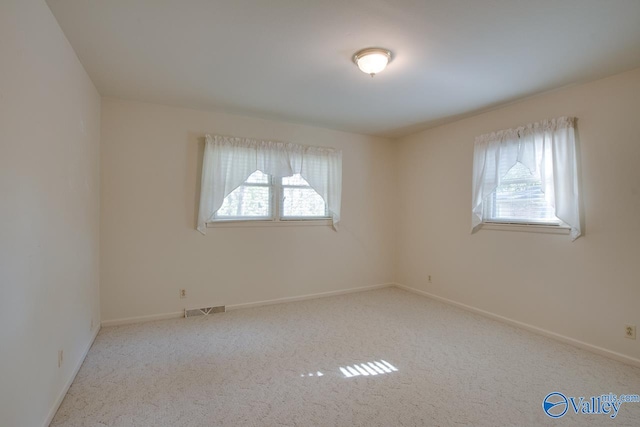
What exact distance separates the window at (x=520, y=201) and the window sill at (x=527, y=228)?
4 centimetres

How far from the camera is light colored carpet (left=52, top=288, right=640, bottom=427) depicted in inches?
76.4

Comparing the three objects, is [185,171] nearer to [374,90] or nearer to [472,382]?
[374,90]

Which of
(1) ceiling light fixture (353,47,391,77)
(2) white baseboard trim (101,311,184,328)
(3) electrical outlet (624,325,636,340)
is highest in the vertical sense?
(1) ceiling light fixture (353,47,391,77)

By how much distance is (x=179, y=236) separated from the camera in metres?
3.71

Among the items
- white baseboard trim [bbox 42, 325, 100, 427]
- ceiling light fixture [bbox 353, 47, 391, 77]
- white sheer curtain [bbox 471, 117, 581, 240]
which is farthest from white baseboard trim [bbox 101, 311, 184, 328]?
white sheer curtain [bbox 471, 117, 581, 240]

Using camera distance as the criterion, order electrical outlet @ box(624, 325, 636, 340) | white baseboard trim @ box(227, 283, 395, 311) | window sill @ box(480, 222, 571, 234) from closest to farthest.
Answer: electrical outlet @ box(624, 325, 636, 340) → window sill @ box(480, 222, 571, 234) → white baseboard trim @ box(227, 283, 395, 311)

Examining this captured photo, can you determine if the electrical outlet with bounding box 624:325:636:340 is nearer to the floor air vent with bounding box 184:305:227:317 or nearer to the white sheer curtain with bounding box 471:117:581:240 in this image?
the white sheer curtain with bounding box 471:117:581:240

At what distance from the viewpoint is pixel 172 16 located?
1954mm

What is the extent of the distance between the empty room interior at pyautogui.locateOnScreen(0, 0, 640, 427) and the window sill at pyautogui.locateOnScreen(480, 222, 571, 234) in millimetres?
21

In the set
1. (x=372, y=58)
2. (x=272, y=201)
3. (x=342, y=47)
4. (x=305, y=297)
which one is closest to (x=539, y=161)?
(x=372, y=58)

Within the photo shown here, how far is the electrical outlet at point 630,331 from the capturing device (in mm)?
2592

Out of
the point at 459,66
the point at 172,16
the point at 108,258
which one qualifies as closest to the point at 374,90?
the point at 459,66

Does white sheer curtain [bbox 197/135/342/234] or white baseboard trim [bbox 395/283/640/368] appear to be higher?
white sheer curtain [bbox 197/135/342/234]

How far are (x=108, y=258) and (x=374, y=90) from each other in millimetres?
3357
